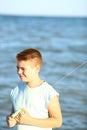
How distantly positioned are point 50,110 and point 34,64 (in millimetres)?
138

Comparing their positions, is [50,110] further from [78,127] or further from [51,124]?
[78,127]

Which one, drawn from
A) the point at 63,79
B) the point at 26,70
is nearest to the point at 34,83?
the point at 26,70

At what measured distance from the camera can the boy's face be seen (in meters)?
1.36

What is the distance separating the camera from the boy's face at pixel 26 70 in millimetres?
1361

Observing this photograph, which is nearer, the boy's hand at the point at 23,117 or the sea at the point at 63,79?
the boy's hand at the point at 23,117

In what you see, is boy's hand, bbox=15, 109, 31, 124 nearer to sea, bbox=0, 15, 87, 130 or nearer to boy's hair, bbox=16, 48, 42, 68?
boy's hair, bbox=16, 48, 42, 68

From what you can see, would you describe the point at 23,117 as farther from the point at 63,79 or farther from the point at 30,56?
the point at 63,79

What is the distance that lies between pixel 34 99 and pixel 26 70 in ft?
0.28

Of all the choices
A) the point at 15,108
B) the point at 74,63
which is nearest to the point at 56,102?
the point at 15,108

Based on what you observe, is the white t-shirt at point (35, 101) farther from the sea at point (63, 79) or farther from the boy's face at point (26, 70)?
the sea at point (63, 79)

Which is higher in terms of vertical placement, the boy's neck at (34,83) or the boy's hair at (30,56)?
the boy's hair at (30,56)

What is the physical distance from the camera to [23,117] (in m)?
1.31

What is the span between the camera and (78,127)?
3.48 meters

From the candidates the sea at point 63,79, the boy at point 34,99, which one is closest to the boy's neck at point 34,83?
the boy at point 34,99
